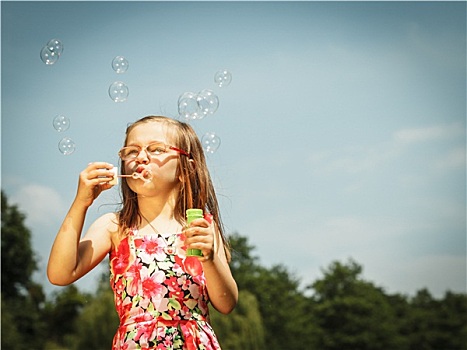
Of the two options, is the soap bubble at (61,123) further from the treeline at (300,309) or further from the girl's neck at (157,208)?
the treeline at (300,309)

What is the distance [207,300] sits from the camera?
248 centimetres

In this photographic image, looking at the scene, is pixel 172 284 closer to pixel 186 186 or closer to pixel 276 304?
pixel 186 186

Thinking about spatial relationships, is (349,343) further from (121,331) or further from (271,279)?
(121,331)

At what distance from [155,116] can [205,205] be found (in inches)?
15.0

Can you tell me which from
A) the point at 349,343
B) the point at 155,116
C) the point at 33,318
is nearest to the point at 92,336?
the point at 33,318

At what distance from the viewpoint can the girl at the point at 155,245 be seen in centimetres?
234

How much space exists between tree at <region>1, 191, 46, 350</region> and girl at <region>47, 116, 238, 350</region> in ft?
75.7

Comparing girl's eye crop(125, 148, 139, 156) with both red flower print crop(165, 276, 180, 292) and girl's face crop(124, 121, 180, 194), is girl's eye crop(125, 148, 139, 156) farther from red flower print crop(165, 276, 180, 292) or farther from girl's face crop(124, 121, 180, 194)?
red flower print crop(165, 276, 180, 292)

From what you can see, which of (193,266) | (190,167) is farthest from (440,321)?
(193,266)

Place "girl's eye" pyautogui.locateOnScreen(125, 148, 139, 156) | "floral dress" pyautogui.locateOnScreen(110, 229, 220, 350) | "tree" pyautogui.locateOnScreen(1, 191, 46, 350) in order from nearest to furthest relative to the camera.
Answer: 1. "floral dress" pyautogui.locateOnScreen(110, 229, 220, 350)
2. "girl's eye" pyautogui.locateOnScreen(125, 148, 139, 156)
3. "tree" pyautogui.locateOnScreen(1, 191, 46, 350)

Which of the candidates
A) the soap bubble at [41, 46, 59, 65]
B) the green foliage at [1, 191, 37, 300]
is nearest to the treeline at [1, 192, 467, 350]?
the green foliage at [1, 191, 37, 300]

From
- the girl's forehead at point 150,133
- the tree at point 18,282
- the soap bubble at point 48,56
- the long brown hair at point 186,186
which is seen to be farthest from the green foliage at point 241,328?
the girl's forehead at point 150,133

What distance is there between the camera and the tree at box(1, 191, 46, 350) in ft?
81.6

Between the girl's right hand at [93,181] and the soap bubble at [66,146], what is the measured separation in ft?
3.03
